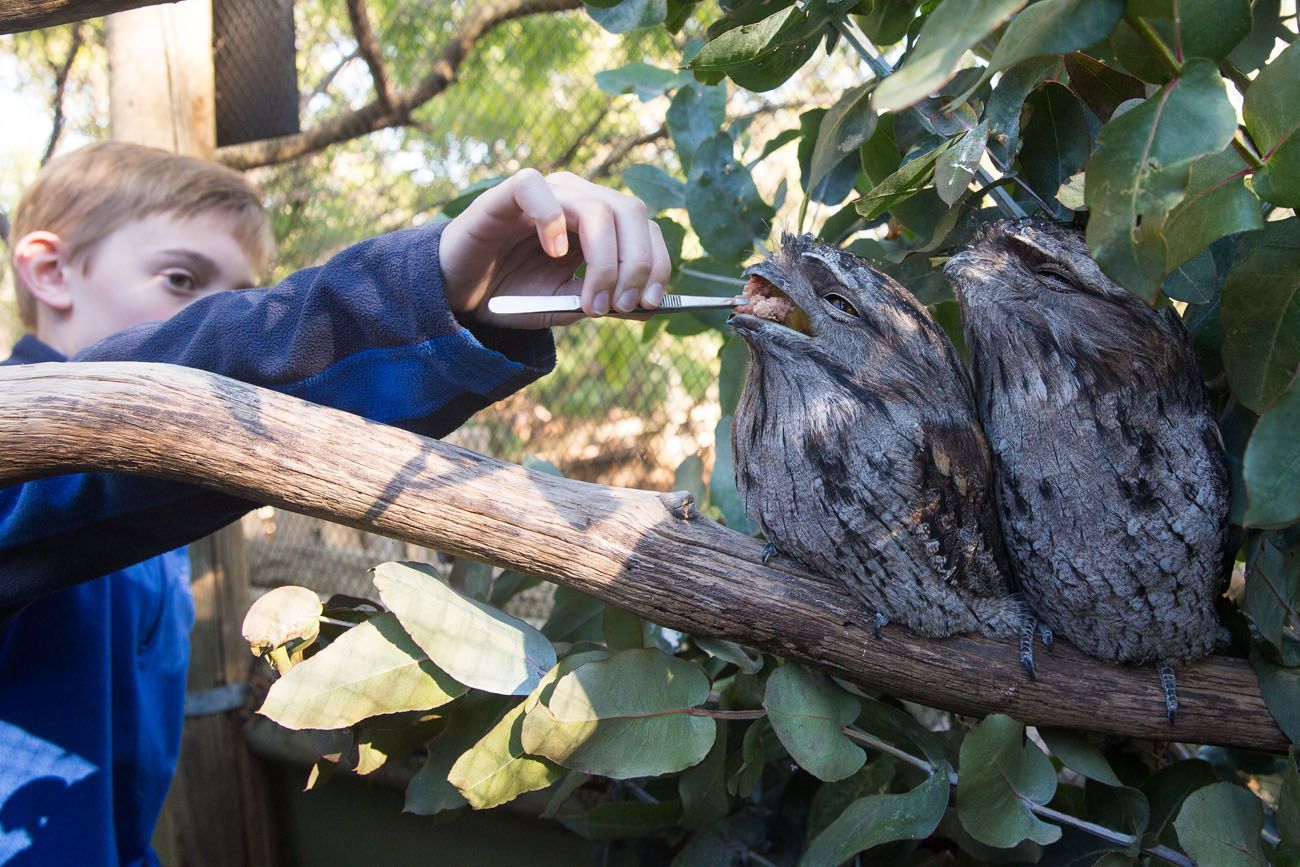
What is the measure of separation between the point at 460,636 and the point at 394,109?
6.60 ft

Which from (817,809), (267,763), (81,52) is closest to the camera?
(817,809)

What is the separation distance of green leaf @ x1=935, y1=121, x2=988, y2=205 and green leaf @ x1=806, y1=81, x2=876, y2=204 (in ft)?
0.52

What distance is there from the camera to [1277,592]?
0.88 metres

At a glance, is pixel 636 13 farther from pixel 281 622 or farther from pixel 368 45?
pixel 368 45

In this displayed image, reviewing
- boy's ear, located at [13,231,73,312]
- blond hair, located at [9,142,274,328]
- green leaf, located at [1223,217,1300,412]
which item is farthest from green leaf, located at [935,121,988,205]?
boy's ear, located at [13,231,73,312]

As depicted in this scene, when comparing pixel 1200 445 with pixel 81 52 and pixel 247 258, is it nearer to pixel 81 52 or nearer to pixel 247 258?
pixel 247 258

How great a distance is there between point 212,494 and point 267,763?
1463 mm

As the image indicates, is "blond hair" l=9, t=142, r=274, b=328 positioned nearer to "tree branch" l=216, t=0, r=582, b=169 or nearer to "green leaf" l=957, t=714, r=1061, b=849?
"tree branch" l=216, t=0, r=582, b=169

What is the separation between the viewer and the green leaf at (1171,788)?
3.38 ft

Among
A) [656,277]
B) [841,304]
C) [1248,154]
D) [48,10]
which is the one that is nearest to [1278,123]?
[1248,154]

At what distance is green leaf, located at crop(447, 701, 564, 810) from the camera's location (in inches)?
37.8

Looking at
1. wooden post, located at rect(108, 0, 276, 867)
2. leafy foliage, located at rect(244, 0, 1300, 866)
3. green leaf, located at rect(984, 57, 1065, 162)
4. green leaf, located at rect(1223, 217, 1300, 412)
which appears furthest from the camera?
wooden post, located at rect(108, 0, 276, 867)

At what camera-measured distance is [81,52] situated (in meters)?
3.21

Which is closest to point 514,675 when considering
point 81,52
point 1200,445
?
point 1200,445
